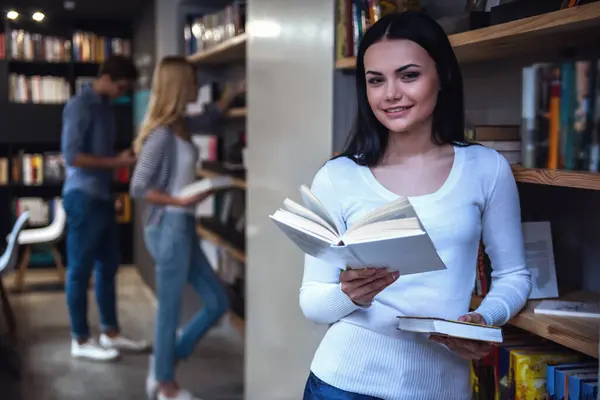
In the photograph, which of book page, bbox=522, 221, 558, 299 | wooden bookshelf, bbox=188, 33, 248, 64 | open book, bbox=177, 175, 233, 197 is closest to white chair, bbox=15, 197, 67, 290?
open book, bbox=177, 175, 233, 197

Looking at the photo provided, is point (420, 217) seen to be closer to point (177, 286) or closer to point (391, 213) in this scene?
point (391, 213)

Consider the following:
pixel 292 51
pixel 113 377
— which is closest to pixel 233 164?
pixel 113 377

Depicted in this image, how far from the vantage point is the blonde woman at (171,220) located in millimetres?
2582

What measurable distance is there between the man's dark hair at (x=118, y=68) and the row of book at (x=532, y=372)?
1935mm

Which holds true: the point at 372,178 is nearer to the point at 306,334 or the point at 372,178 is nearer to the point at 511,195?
the point at 511,195

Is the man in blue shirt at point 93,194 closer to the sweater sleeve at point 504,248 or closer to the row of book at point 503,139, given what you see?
the row of book at point 503,139

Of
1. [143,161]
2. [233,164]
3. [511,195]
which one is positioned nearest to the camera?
[511,195]

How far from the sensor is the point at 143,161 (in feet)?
8.41

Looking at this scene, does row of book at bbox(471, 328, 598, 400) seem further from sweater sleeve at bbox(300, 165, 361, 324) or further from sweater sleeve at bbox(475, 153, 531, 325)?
sweater sleeve at bbox(300, 165, 361, 324)

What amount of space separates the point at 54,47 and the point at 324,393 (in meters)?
2.11

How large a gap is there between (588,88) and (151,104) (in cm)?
179

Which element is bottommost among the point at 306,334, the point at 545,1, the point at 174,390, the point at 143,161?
the point at 174,390

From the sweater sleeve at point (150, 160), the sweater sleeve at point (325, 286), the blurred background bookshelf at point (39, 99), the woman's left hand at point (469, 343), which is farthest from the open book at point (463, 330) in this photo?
the blurred background bookshelf at point (39, 99)

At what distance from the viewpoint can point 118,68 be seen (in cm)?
293
